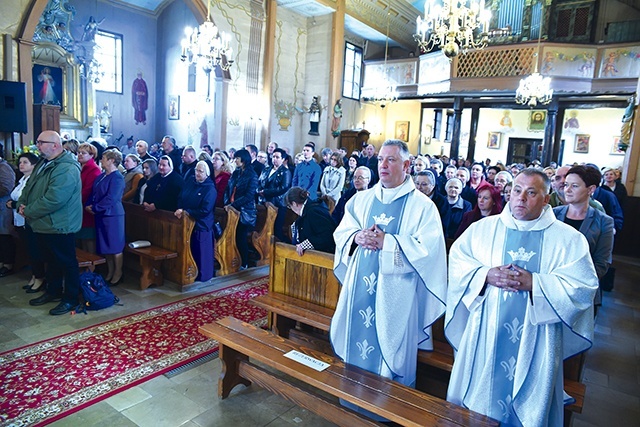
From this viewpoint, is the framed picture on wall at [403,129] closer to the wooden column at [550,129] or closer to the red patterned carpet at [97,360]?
the wooden column at [550,129]

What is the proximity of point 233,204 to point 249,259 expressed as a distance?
0.99m

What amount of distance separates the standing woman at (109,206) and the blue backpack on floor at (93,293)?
568mm

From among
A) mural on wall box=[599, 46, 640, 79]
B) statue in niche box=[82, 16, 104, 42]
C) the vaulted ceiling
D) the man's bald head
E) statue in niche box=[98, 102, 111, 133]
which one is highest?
the vaulted ceiling

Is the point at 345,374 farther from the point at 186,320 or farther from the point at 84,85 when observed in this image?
the point at 84,85

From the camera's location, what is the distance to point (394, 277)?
2.62 meters

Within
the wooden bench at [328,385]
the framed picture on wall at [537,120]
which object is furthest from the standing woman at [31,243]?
the framed picture on wall at [537,120]

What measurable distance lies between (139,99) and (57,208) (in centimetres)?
1224

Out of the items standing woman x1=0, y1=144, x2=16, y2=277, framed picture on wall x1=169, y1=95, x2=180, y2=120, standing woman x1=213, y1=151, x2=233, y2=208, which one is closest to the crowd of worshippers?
standing woman x1=0, y1=144, x2=16, y2=277

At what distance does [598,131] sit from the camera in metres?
15.6

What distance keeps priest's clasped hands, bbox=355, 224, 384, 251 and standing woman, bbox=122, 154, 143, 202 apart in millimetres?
4425

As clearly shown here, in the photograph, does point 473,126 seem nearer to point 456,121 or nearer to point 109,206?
point 456,121

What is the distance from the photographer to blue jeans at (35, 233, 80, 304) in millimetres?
4195

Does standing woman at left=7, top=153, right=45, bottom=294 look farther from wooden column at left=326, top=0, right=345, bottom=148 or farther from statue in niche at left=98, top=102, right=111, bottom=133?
wooden column at left=326, top=0, right=345, bottom=148

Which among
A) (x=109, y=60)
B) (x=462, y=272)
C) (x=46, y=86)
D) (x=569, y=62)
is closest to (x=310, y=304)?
(x=462, y=272)
